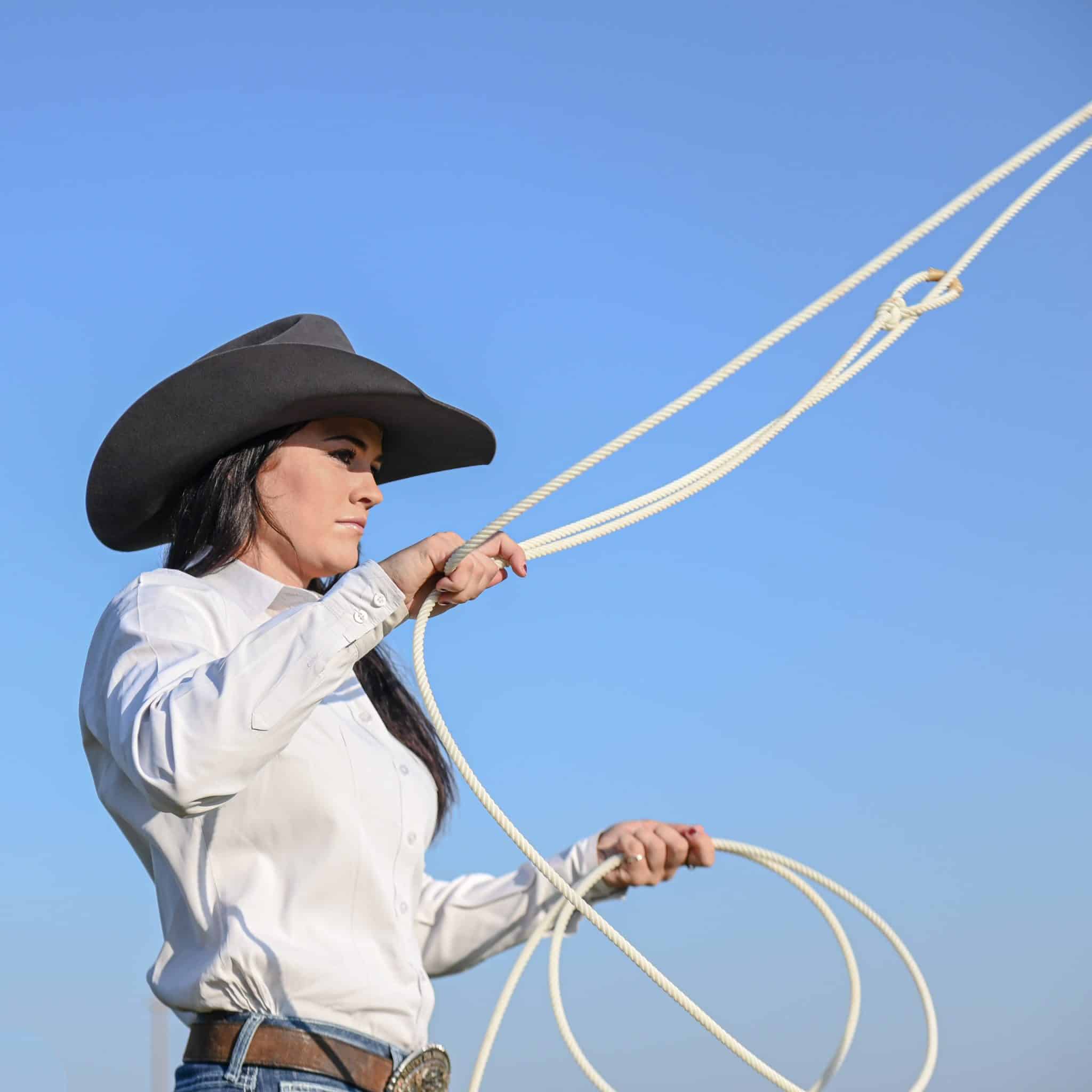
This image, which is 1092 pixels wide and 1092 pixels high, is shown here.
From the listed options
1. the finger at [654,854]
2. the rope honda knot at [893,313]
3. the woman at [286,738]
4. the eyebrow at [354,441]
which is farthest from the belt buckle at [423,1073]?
the rope honda knot at [893,313]

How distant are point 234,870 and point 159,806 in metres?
0.26

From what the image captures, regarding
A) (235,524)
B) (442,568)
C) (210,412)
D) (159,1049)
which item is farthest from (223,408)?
(159,1049)

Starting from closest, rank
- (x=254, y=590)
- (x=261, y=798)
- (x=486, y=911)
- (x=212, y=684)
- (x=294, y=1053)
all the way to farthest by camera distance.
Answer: (x=212, y=684) < (x=294, y=1053) < (x=261, y=798) < (x=254, y=590) < (x=486, y=911)

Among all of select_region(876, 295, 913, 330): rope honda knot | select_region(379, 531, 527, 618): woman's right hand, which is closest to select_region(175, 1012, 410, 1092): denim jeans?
select_region(379, 531, 527, 618): woman's right hand

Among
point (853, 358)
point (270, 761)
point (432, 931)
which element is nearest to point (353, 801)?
point (270, 761)

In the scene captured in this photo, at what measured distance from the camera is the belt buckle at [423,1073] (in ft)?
7.37

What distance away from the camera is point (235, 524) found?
2.73 m

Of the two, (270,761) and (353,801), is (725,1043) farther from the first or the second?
(270,761)

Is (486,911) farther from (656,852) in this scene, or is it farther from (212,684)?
(212,684)

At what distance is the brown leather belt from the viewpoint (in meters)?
2.14

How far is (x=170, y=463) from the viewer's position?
109 inches

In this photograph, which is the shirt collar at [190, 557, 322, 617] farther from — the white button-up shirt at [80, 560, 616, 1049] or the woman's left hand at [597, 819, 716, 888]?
the woman's left hand at [597, 819, 716, 888]

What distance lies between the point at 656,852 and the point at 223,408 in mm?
1242

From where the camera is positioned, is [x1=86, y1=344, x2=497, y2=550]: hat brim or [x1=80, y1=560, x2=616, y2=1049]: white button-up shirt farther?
[x1=86, y1=344, x2=497, y2=550]: hat brim
